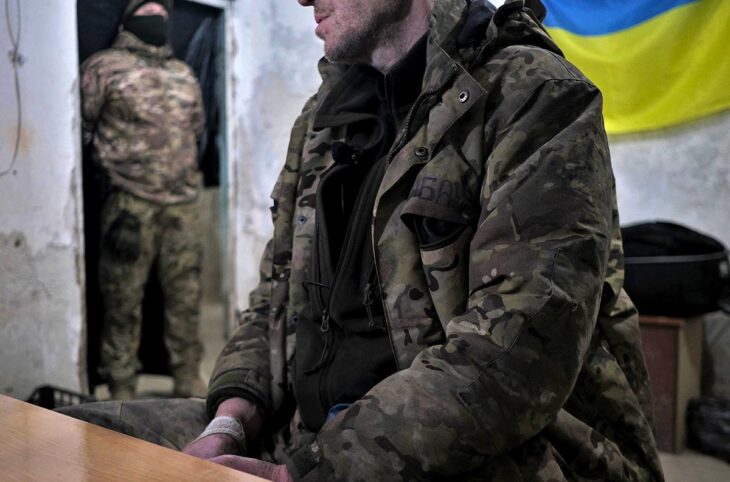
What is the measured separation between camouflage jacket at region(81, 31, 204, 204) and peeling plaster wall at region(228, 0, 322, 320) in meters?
0.44

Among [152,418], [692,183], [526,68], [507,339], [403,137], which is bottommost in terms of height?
[152,418]

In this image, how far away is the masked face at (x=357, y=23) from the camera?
114cm

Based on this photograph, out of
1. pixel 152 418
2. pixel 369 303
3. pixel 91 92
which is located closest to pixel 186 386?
pixel 91 92

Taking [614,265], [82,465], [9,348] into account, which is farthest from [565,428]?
[9,348]

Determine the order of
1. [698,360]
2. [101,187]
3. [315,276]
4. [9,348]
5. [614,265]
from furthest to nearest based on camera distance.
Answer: [101,187] → [698,360] → [9,348] → [315,276] → [614,265]

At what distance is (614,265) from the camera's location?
102cm

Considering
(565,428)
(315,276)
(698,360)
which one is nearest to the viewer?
(565,428)

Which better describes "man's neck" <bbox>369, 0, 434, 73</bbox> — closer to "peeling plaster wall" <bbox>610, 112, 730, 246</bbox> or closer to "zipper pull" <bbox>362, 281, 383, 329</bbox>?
"zipper pull" <bbox>362, 281, 383, 329</bbox>

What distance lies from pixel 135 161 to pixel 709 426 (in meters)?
2.56

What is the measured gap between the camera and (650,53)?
2.54 m

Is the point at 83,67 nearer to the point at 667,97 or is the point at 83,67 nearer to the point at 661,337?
the point at 667,97

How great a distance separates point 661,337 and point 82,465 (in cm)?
231

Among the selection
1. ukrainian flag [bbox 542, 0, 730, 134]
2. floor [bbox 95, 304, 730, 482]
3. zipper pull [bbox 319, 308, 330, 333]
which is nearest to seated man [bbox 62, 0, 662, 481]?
zipper pull [bbox 319, 308, 330, 333]

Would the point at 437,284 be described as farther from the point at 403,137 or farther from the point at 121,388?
the point at 121,388
